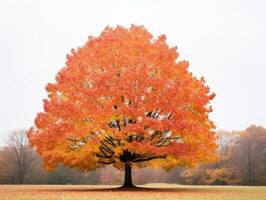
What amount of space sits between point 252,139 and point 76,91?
57.3m

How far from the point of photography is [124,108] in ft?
112

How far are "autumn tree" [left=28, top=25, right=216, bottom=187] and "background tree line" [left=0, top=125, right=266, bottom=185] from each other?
1715 inches

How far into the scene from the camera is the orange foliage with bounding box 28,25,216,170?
34.3 meters

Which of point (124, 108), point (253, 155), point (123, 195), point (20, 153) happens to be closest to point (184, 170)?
point (253, 155)

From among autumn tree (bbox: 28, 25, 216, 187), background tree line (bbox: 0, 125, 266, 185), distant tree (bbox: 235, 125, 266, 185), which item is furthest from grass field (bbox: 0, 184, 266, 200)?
distant tree (bbox: 235, 125, 266, 185)

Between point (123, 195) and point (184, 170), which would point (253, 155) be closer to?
point (184, 170)

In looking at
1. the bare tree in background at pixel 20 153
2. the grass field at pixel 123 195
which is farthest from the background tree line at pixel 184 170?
the grass field at pixel 123 195

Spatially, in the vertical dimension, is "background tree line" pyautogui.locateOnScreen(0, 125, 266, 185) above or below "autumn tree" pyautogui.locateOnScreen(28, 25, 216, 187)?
below

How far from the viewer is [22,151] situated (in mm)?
87312

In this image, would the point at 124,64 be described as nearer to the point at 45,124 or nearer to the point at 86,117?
the point at 86,117

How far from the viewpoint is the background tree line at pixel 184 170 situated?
3135 inches

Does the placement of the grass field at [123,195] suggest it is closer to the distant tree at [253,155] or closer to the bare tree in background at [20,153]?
the distant tree at [253,155]

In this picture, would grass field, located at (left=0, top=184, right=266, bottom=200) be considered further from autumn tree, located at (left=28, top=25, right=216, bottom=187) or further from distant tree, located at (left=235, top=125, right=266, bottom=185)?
distant tree, located at (left=235, top=125, right=266, bottom=185)

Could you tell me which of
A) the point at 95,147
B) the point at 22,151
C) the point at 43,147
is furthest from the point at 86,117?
the point at 22,151
